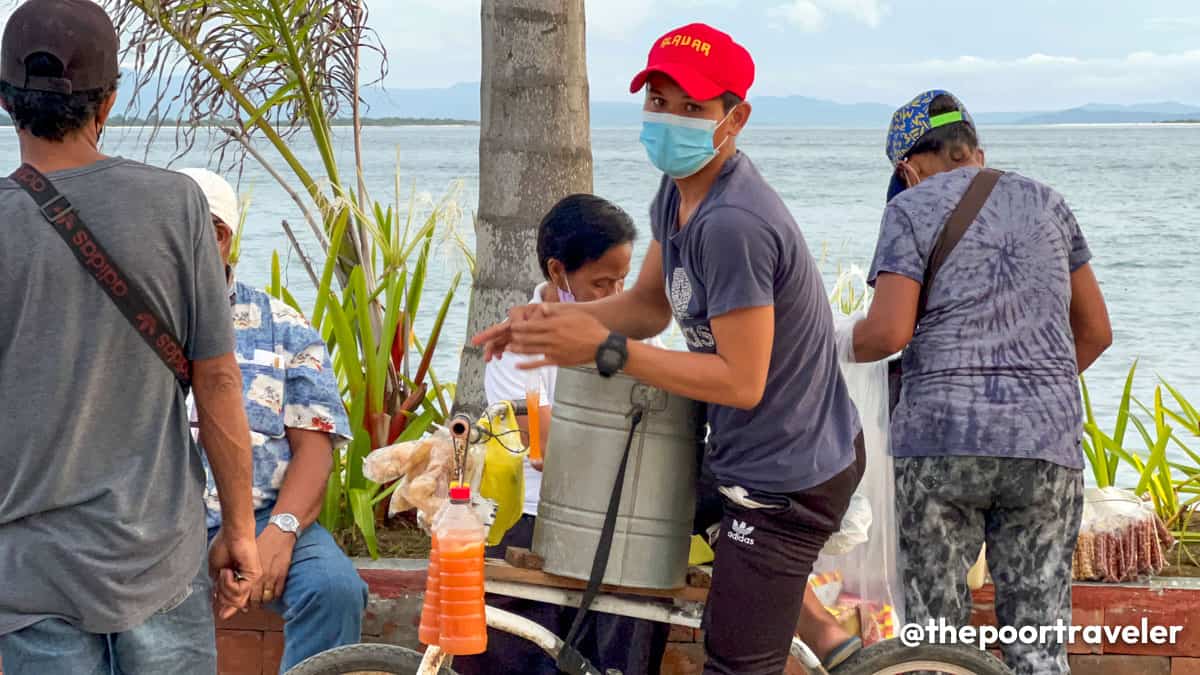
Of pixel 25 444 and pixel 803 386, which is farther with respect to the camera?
pixel 803 386

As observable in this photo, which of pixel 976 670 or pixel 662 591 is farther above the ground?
pixel 662 591

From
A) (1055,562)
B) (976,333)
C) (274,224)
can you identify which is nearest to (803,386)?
(976,333)

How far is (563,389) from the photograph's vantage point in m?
3.22

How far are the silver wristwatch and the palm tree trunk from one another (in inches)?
60.6

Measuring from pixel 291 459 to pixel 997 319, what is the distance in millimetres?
1784

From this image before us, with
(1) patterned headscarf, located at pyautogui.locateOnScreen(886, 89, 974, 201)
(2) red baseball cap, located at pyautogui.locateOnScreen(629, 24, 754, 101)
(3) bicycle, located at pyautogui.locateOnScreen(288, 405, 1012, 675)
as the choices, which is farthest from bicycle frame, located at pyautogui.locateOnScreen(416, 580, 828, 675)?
(1) patterned headscarf, located at pyautogui.locateOnScreen(886, 89, 974, 201)

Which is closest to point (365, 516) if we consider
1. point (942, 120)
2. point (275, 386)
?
point (275, 386)

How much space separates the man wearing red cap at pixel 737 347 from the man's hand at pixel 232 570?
62 cm

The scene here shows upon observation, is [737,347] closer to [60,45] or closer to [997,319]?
[997,319]

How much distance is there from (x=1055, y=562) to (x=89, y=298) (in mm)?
2389

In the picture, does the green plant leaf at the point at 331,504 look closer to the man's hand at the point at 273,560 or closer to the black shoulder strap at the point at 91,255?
the man's hand at the point at 273,560

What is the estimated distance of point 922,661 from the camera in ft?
11.9

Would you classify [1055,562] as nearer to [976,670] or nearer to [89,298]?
[976,670]

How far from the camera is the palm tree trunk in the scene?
5195mm
